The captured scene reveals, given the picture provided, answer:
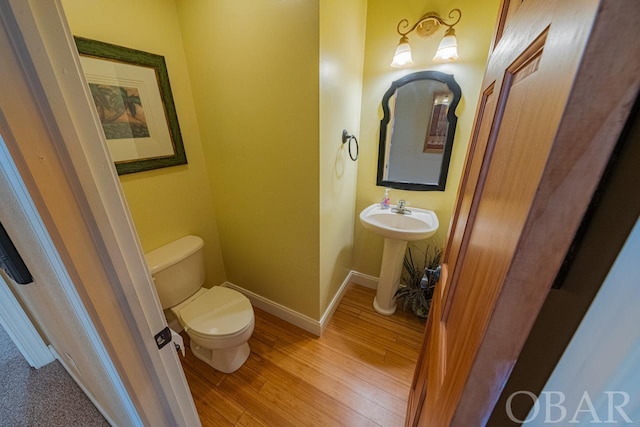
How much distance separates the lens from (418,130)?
1681 millimetres

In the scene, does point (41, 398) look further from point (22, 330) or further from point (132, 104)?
point (132, 104)

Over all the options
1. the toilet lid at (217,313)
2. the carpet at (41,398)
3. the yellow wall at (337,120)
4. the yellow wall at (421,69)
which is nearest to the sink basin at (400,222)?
the yellow wall at (421,69)

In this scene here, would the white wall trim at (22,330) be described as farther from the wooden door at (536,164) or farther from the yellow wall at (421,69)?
the yellow wall at (421,69)

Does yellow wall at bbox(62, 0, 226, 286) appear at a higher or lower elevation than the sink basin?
higher

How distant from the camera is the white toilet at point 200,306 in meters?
1.33

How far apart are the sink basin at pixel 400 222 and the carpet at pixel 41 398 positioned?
1887 millimetres

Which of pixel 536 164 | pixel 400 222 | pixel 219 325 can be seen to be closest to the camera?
pixel 536 164

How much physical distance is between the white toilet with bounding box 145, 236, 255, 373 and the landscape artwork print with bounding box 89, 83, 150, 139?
0.74 meters

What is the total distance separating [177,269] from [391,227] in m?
1.53

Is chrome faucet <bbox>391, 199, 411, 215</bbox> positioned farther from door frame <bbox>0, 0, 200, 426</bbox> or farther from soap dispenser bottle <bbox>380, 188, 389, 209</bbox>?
door frame <bbox>0, 0, 200, 426</bbox>

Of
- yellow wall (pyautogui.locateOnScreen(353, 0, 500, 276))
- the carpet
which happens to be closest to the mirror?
yellow wall (pyautogui.locateOnScreen(353, 0, 500, 276))

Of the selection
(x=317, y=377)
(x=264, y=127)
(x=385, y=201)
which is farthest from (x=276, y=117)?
(x=317, y=377)

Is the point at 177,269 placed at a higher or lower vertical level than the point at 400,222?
lower

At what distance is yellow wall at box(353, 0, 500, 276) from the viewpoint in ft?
4.49
